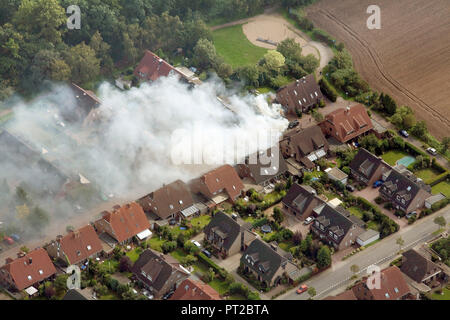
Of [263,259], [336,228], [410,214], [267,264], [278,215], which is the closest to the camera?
[267,264]

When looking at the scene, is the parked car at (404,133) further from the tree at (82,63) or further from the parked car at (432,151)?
the tree at (82,63)

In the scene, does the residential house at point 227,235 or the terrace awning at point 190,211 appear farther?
the terrace awning at point 190,211

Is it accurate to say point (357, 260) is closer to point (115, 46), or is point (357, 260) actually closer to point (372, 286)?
point (372, 286)

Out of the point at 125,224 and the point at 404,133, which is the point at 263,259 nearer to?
the point at 125,224

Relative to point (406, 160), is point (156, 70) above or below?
below

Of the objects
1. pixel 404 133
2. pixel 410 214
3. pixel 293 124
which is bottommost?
pixel 293 124

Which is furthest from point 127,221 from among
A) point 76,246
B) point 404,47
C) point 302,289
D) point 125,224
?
point 404,47

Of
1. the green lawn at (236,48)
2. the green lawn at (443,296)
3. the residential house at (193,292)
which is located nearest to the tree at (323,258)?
the green lawn at (443,296)

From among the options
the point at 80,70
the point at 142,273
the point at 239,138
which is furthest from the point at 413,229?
the point at 80,70
